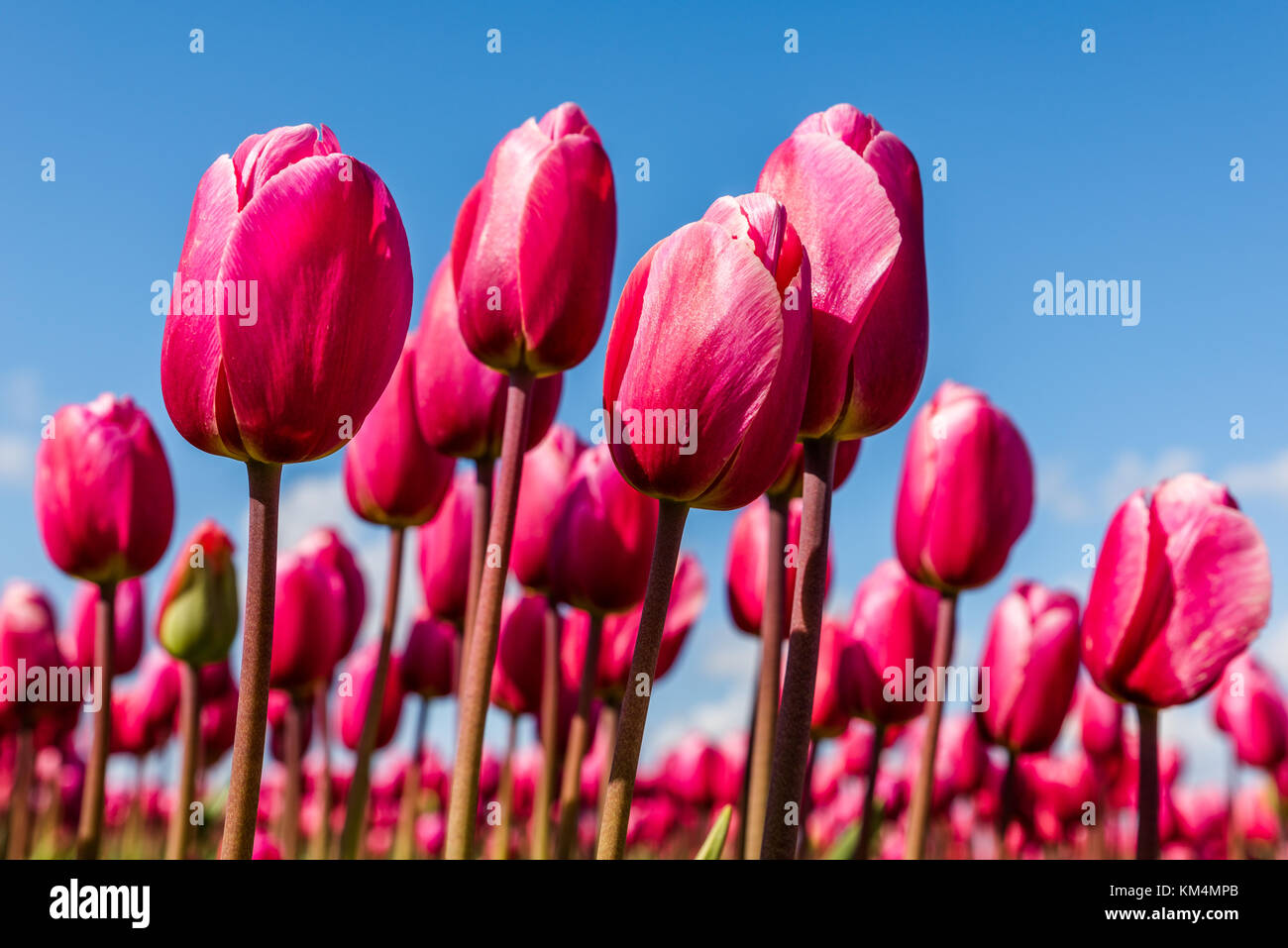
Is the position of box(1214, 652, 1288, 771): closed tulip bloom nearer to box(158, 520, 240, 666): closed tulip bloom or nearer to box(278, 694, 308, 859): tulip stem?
box(278, 694, 308, 859): tulip stem

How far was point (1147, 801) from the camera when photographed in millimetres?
1480

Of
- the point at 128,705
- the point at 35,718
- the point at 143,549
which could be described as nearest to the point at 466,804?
the point at 143,549

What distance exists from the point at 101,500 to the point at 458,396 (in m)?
0.83

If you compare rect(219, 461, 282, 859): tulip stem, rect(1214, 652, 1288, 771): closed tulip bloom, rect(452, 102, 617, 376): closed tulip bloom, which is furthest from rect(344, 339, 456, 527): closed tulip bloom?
rect(1214, 652, 1288, 771): closed tulip bloom

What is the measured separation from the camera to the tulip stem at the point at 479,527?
176 centimetres

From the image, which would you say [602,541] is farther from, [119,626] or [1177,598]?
[119,626]

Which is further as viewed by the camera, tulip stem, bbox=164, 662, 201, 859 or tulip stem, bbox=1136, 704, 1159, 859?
tulip stem, bbox=164, 662, 201, 859

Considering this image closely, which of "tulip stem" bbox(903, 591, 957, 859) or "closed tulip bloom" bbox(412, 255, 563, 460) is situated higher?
"closed tulip bloom" bbox(412, 255, 563, 460)

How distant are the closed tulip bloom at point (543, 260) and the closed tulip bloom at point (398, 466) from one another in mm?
721

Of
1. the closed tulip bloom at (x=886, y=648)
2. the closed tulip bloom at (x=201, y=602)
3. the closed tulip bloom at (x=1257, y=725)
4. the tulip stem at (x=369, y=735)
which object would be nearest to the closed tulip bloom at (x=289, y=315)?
the tulip stem at (x=369, y=735)

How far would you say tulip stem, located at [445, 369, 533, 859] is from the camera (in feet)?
4.81

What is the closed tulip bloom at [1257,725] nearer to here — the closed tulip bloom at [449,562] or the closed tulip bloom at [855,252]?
the closed tulip bloom at [449,562]

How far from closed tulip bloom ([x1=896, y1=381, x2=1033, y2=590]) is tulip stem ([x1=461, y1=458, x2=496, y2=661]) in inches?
32.2

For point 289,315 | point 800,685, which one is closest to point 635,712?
point 800,685
